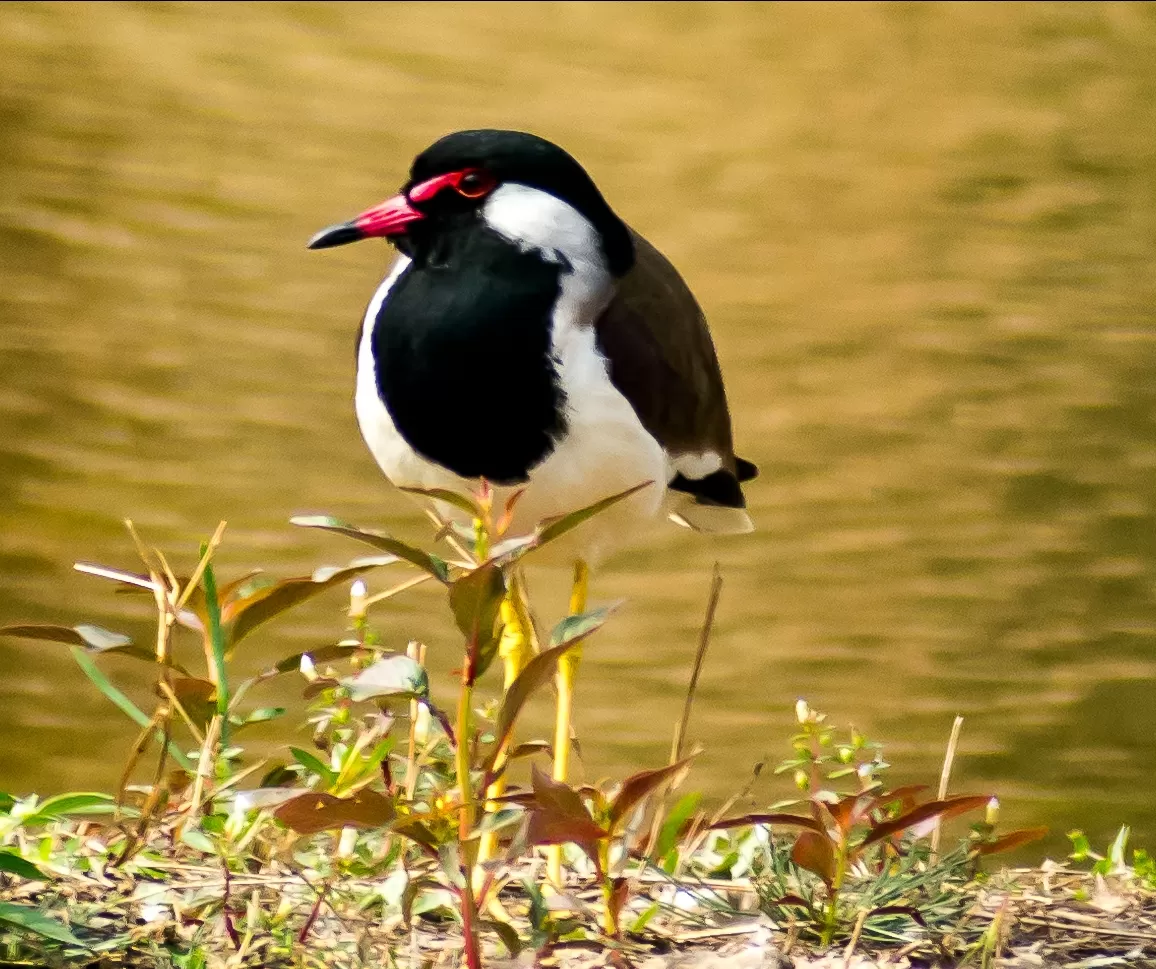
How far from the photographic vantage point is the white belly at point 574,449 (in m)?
1.79

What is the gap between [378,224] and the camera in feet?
6.07

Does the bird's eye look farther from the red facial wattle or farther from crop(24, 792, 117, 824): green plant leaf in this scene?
crop(24, 792, 117, 824): green plant leaf

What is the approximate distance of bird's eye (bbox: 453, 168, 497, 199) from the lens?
6.02ft

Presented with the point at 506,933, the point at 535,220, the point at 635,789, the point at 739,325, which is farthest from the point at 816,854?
the point at 739,325

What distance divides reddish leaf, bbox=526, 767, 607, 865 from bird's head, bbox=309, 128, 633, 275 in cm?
68

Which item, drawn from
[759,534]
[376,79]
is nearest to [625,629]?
[759,534]

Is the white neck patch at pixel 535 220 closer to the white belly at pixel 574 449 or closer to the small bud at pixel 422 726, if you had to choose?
the white belly at pixel 574 449

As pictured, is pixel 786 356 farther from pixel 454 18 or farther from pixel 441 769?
pixel 441 769

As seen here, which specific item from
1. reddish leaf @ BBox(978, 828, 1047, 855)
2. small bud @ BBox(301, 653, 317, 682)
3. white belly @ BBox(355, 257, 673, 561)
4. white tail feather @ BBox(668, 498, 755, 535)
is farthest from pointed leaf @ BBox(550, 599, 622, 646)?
white tail feather @ BBox(668, 498, 755, 535)

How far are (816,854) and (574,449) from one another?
20.5 inches

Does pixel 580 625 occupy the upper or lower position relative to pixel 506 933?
upper

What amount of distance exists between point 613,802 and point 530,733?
5.95 feet

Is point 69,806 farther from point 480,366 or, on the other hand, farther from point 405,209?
point 405,209

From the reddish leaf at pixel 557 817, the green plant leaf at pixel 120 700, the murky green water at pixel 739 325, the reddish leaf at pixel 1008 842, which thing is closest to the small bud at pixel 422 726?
the green plant leaf at pixel 120 700
